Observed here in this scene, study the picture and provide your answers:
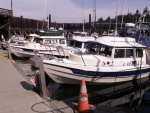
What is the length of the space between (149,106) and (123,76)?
2.83 m

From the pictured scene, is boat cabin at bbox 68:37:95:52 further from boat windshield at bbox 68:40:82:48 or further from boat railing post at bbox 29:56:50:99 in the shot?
boat railing post at bbox 29:56:50:99

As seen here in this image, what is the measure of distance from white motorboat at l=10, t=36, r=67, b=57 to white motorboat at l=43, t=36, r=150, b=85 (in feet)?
27.9

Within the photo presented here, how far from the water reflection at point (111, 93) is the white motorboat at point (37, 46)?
28.6 ft

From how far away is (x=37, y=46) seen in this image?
21.4 meters

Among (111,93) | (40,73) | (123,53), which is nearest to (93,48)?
(123,53)

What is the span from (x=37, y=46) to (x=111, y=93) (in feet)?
38.0

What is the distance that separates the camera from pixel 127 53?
12156 millimetres

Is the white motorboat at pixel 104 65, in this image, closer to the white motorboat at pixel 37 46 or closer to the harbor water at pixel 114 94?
the harbor water at pixel 114 94

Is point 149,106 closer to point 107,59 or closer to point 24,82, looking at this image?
point 107,59

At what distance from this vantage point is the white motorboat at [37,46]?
20625mm

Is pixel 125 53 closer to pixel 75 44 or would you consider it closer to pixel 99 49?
pixel 99 49

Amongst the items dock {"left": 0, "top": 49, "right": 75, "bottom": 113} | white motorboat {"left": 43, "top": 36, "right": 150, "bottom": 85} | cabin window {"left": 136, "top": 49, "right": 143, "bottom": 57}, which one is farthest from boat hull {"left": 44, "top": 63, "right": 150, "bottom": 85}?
dock {"left": 0, "top": 49, "right": 75, "bottom": 113}

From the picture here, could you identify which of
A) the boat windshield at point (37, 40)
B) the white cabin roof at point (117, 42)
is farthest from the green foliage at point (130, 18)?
the boat windshield at point (37, 40)

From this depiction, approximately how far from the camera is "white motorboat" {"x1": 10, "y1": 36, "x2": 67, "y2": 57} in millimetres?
20625
